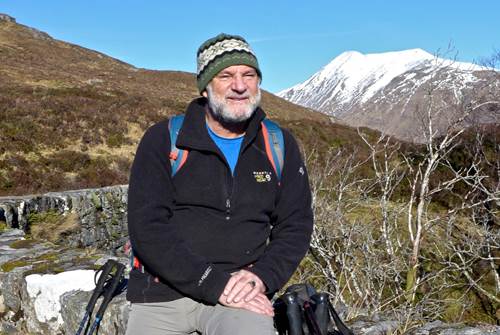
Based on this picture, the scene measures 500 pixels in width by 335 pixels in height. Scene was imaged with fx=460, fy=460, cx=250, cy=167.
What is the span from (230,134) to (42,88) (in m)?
25.0

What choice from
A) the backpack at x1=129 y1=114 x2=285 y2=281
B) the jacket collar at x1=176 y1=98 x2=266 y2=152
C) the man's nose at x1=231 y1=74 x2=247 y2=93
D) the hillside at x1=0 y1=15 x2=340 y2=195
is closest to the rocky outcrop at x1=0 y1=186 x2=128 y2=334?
the backpack at x1=129 y1=114 x2=285 y2=281

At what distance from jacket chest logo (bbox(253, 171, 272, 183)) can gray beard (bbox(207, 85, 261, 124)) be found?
28 cm

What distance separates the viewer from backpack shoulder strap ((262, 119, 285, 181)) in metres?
2.42

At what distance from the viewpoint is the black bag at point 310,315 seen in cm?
209

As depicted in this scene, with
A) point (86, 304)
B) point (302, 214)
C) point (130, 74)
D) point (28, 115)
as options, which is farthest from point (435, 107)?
point (130, 74)

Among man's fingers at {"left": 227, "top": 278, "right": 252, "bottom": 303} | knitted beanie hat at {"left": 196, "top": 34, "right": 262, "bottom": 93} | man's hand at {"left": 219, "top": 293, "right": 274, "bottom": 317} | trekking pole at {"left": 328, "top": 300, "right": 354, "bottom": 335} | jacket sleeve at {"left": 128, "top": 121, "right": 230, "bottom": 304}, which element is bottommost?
trekking pole at {"left": 328, "top": 300, "right": 354, "bottom": 335}

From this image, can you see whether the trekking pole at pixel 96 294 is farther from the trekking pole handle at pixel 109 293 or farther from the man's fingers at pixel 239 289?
the man's fingers at pixel 239 289

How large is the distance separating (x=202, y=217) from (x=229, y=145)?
16.3 inches

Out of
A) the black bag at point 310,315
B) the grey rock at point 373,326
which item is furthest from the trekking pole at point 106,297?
the grey rock at point 373,326

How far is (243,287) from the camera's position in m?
2.12

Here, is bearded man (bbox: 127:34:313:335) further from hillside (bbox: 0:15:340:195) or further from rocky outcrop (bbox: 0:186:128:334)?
hillside (bbox: 0:15:340:195)

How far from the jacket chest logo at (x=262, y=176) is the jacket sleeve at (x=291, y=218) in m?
0.10

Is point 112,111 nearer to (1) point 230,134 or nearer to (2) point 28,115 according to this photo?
(2) point 28,115

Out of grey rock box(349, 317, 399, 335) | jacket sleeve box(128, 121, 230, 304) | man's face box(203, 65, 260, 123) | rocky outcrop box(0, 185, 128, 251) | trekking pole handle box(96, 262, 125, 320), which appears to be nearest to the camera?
jacket sleeve box(128, 121, 230, 304)
